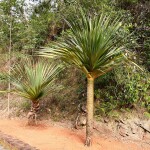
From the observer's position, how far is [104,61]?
437 centimetres

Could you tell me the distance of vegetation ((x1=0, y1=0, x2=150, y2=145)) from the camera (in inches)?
172

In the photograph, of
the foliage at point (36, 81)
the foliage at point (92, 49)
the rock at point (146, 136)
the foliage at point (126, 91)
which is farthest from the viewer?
the foliage at point (36, 81)

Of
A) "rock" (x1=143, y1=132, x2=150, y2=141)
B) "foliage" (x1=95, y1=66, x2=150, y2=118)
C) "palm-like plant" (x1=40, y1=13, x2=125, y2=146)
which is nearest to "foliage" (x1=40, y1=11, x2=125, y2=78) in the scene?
"palm-like plant" (x1=40, y1=13, x2=125, y2=146)

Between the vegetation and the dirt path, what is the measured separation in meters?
0.64

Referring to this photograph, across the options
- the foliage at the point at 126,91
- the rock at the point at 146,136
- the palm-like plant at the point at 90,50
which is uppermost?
the palm-like plant at the point at 90,50

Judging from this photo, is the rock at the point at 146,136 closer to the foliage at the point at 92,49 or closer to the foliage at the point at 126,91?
the foliage at the point at 126,91

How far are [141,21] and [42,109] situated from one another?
4080mm

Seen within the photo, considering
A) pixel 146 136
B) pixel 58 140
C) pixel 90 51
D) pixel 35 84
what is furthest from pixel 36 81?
pixel 146 136

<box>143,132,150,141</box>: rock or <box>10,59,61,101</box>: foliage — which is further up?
<box>10,59,61,101</box>: foliage

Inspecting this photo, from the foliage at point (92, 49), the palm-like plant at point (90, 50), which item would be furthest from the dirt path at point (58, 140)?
the foliage at point (92, 49)

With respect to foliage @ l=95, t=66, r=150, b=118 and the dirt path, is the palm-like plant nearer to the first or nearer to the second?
the dirt path

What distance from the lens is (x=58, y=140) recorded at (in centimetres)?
465

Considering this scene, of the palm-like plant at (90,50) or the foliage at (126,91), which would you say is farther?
the foliage at (126,91)

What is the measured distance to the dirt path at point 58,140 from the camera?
170 inches
